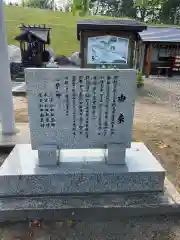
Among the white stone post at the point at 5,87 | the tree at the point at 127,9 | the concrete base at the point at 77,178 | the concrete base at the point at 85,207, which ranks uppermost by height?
the tree at the point at 127,9

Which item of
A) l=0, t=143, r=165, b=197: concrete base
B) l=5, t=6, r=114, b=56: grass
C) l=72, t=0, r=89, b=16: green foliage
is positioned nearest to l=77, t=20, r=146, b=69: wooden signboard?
l=0, t=143, r=165, b=197: concrete base

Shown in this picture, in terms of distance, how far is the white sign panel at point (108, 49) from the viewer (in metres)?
10.7

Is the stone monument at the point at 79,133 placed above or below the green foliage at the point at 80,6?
below

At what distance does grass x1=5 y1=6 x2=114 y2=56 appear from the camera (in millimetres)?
27703

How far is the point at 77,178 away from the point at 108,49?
8.37 metres

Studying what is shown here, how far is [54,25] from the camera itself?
35.1 m

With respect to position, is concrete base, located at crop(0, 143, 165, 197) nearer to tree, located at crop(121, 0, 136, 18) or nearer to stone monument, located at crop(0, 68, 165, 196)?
stone monument, located at crop(0, 68, 165, 196)

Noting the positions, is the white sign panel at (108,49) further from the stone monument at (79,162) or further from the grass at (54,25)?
the grass at (54,25)

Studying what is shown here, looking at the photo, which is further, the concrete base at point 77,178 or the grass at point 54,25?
the grass at point 54,25

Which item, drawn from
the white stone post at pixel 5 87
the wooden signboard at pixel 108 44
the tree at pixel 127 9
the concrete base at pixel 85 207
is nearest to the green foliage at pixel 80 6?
the concrete base at pixel 85 207

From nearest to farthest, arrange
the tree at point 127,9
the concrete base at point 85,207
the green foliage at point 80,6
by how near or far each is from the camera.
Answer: the green foliage at point 80,6, the concrete base at point 85,207, the tree at point 127,9

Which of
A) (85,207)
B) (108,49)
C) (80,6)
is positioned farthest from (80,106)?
(108,49)

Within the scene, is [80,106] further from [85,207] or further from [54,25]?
[54,25]

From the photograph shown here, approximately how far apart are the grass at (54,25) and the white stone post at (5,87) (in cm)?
1829
